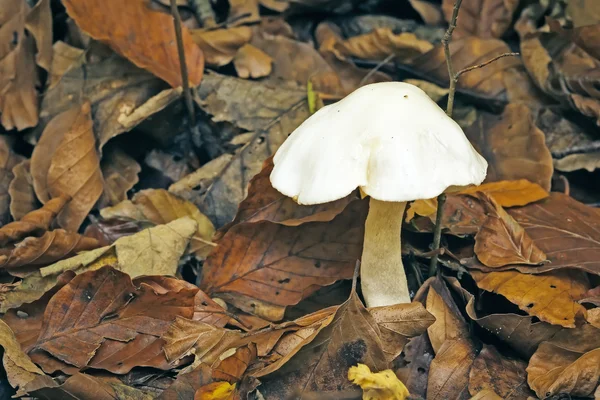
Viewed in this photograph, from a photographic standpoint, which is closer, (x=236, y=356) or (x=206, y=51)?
(x=236, y=356)

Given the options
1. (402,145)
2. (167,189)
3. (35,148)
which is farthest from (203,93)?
(402,145)

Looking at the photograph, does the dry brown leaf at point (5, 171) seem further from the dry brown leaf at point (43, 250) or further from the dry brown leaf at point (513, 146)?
the dry brown leaf at point (513, 146)

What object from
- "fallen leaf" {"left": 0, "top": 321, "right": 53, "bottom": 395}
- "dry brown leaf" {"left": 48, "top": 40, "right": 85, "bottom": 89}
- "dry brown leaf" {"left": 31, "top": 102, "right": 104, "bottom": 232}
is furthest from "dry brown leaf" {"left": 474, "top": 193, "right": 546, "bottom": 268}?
"dry brown leaf" {"left": 48, "top": 40, "right": 85, "bottom": 89}

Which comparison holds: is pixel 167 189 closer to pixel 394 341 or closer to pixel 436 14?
pixel 394 341

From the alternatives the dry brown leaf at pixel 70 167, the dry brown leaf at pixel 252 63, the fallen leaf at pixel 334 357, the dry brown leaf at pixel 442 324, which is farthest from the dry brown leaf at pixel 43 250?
the dry brown leaf at pixel 442 324

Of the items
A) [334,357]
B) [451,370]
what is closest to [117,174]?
[334,357]

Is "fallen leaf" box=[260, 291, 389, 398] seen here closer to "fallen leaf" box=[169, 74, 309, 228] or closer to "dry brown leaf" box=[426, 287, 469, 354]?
"dry brown leaf" box=[426, 287, 469, 354]
